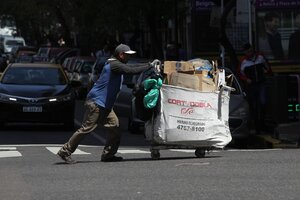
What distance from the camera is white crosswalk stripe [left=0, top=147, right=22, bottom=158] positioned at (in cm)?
1438

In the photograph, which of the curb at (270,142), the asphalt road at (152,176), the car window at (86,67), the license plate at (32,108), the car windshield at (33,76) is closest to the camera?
the asphalt road at (152,176)

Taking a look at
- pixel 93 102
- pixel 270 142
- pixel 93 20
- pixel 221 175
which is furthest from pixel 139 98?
pixel 93 20

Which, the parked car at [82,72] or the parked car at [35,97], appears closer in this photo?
the parked car at [35,97]

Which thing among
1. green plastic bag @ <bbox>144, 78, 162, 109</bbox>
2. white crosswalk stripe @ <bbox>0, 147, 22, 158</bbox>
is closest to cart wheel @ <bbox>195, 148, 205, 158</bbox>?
green plastic bag @ <bbox>144, 78, 162, 109</bbox>

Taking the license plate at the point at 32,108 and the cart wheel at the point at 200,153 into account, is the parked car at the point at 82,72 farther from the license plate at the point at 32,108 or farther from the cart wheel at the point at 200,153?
the cart wheel at the point at 200,153

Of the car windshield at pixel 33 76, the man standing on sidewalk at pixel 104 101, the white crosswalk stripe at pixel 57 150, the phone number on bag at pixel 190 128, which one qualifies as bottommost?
the white crosswalk stripe at pixel 57 150

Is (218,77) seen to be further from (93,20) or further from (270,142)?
(93,20)

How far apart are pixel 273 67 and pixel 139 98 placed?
9.83 m

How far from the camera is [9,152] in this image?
49.1ft

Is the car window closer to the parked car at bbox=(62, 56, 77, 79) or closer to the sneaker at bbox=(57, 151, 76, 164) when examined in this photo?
the parked car at bbox=(62, 56, 77, 79)

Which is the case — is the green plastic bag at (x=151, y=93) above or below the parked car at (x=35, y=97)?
above

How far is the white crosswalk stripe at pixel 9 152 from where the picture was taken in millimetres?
14383

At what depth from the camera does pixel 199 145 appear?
1284 centimetres

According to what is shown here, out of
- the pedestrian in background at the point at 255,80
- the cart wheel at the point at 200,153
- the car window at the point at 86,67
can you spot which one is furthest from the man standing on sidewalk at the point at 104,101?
the car window at the point at 86,67
